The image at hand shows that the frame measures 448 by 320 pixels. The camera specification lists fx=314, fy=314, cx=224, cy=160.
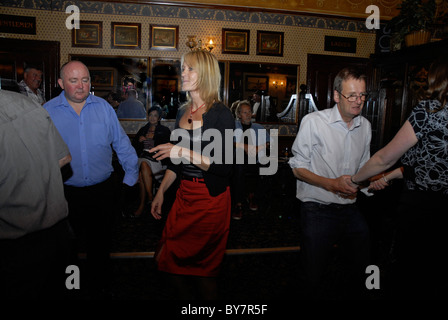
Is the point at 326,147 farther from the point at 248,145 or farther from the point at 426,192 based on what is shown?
the point at 248,145

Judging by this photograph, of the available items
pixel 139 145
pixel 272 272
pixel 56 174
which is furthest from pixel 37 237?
pixel 139 145

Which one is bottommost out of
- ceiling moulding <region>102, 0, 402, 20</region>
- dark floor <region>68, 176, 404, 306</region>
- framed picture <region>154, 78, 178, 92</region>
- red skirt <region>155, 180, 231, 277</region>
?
dark floor <region>68, 176, 404, 306</region>

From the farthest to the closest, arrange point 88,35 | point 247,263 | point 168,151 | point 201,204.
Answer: point 88,35 → point 247,263 → point 201,204 → point 168,151

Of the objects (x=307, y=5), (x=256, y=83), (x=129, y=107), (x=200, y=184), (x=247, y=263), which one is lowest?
(x=247, y=263)

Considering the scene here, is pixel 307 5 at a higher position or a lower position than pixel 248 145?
higher

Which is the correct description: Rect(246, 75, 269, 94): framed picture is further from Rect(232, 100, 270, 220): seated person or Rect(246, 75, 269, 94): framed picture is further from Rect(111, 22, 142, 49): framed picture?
Rect(111, 22, 142, 49): framed picture

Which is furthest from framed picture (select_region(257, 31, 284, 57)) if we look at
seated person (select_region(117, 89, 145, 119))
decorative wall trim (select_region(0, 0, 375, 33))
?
seated person (select_region(117, 89, 145, 119))

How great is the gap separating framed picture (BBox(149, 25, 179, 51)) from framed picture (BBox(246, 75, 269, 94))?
1.91 metres

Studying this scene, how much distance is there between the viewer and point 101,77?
711cm

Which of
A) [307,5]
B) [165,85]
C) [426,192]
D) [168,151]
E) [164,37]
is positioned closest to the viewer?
[426,192]

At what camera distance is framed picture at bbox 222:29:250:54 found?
7.46m

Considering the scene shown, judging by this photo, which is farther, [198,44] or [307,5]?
[307,5]

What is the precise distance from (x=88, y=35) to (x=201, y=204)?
6673 mm

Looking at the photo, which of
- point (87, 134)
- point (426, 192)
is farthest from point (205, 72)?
point (426, 192)
